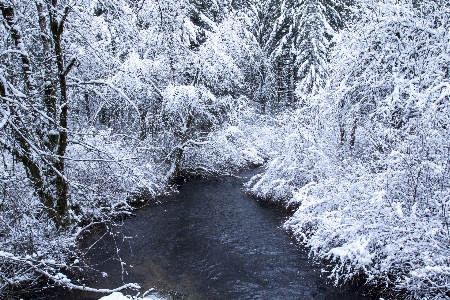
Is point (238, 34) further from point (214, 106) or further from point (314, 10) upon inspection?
point (314, 10)

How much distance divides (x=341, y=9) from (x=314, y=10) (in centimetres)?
426

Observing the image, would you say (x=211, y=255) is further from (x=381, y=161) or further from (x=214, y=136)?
(x=214, y=136)

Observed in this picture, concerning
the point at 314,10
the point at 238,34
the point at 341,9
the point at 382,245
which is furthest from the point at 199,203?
the point at 341,9

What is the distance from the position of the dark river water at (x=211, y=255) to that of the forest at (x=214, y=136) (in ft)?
2.00

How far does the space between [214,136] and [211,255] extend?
8116mm

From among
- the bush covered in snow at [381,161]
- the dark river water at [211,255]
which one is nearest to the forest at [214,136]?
the bush covered in snow at [381,161]

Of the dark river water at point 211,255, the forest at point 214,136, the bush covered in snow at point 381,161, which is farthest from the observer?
the dark river water at point 211,255

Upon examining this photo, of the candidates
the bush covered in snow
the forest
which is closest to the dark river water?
the forest

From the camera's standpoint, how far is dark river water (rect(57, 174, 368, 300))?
7.07 meters

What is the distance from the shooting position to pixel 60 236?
696 centimetres

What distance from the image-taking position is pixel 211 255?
27.9 ft

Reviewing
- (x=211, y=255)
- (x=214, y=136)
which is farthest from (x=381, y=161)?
(x=214, y=136)

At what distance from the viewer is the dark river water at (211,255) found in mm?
7070

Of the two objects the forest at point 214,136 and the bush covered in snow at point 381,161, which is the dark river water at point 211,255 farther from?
the bush covered in snow at point 381,161
